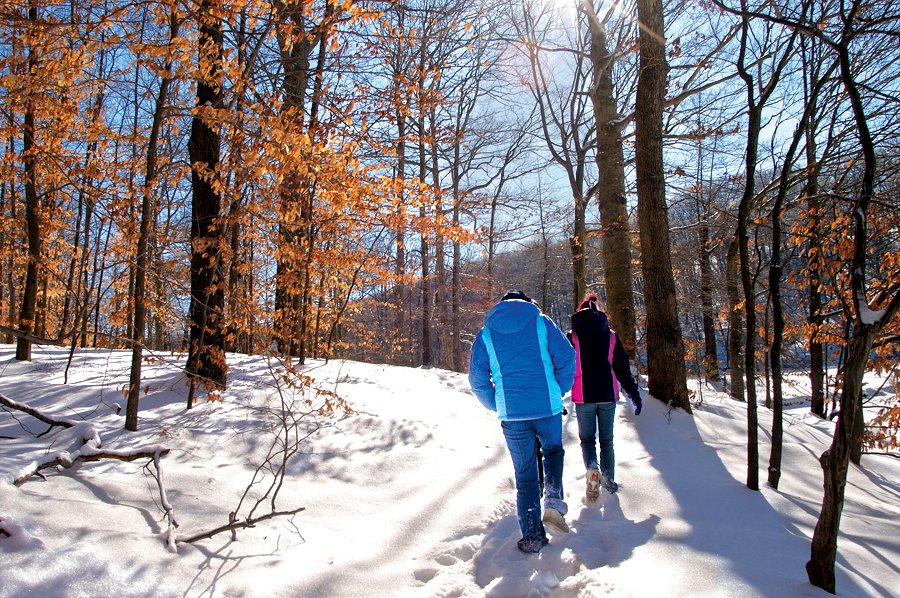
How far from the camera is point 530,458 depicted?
3383 mm

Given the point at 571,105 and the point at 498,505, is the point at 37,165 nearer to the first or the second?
the point at 498,505

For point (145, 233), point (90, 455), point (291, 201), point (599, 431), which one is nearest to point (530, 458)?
point (599, 431)

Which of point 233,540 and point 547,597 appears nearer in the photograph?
point 547,597

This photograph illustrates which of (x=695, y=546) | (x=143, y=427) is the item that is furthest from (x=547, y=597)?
(x=143, y=427)

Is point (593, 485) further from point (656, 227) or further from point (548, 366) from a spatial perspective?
point (656, 227)

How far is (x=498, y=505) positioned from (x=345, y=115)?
461cm

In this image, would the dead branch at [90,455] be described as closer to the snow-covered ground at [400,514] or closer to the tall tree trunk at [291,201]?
the snow-covered ground at [400,514]

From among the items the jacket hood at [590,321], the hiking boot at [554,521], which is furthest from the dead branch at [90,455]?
the jacket hood at [590,321]

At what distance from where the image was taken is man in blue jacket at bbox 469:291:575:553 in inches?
132

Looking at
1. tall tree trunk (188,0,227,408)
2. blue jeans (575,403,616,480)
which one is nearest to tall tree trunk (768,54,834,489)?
blue jeans (575,403,616,480)

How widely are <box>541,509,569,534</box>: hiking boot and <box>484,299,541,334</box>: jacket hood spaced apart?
52.4 inches

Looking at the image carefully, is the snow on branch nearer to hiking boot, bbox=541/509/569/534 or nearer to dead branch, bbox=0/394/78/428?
dead branch, bbox=0/394/78/428

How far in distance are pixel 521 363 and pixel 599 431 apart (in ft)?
4.89

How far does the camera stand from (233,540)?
3.12m
